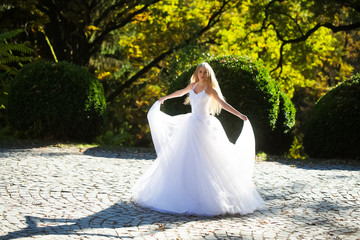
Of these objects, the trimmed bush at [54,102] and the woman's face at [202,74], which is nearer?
the woman's face at [202,74]

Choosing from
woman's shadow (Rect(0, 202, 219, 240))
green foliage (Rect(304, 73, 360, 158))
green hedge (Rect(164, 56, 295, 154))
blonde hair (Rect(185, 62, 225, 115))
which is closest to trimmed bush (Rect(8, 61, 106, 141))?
green hedge (Rect(164, 56, 295, 154))

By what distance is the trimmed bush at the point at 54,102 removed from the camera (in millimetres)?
12125

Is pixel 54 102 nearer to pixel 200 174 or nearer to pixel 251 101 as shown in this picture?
pixel 251 101

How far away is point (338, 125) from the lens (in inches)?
449

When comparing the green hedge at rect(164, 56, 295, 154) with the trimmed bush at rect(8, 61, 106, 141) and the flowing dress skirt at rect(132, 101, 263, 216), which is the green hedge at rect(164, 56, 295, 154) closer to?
the trimmed bush at rect(8, 61, 106, 141)

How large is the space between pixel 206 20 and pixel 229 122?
9.11 meters

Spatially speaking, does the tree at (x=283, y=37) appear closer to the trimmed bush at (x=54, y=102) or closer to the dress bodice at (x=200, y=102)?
the trimmed bush at (x=54, y=102)

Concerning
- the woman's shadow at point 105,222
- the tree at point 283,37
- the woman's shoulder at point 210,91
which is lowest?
the woman's shadow at point 105,222

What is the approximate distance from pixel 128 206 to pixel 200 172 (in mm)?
1105

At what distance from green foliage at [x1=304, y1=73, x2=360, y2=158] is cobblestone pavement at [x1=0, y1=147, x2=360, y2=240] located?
174 centimetres

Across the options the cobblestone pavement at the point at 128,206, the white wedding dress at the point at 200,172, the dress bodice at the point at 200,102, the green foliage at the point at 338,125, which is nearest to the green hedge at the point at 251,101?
the green foliage at the point at 338,125

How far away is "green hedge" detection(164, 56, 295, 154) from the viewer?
11359 millimetres

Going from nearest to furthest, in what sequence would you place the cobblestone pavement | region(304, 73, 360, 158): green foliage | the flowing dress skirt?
the cobblestone pavement → the flowing dress skirt → region(304, 73, 360, 158): green foliage

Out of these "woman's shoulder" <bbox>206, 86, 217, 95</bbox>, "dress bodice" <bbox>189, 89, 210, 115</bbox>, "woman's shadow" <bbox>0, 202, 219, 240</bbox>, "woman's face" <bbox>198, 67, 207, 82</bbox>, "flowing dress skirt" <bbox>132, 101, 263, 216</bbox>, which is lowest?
"woman's shadow" <bbox>0, 202, 219, 240</bbox>
